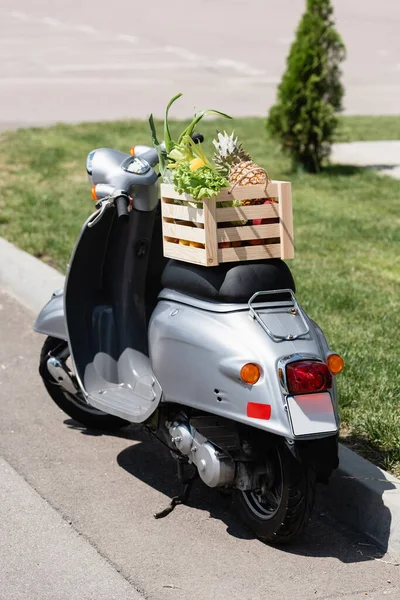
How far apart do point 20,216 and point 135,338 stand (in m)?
4.66

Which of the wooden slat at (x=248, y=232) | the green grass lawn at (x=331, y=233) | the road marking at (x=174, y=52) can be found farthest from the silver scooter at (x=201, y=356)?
the road marking at (x=174, y=52)

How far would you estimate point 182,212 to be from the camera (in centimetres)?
418

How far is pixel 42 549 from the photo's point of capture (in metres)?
3.98

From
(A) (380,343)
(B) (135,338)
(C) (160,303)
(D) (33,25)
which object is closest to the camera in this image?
(C) (160,303)

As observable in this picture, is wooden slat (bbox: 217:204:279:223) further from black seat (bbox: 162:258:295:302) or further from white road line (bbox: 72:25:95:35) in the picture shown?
white road line (bbox: 72:25:95:35)

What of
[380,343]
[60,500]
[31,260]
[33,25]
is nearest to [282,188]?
[60,500]

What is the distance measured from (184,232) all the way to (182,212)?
0.08 meters

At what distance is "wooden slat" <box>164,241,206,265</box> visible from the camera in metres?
4.09

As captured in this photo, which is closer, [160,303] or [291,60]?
[160,303]

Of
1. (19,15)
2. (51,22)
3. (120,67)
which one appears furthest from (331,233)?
(19,15)

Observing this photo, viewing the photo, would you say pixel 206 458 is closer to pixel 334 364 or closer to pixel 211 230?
pixel 334 364

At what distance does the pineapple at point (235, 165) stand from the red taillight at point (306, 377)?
0.74 metres

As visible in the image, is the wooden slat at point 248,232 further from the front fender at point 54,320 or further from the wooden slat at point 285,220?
the front fender at point 54,320

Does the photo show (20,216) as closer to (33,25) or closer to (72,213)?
(72,213)
